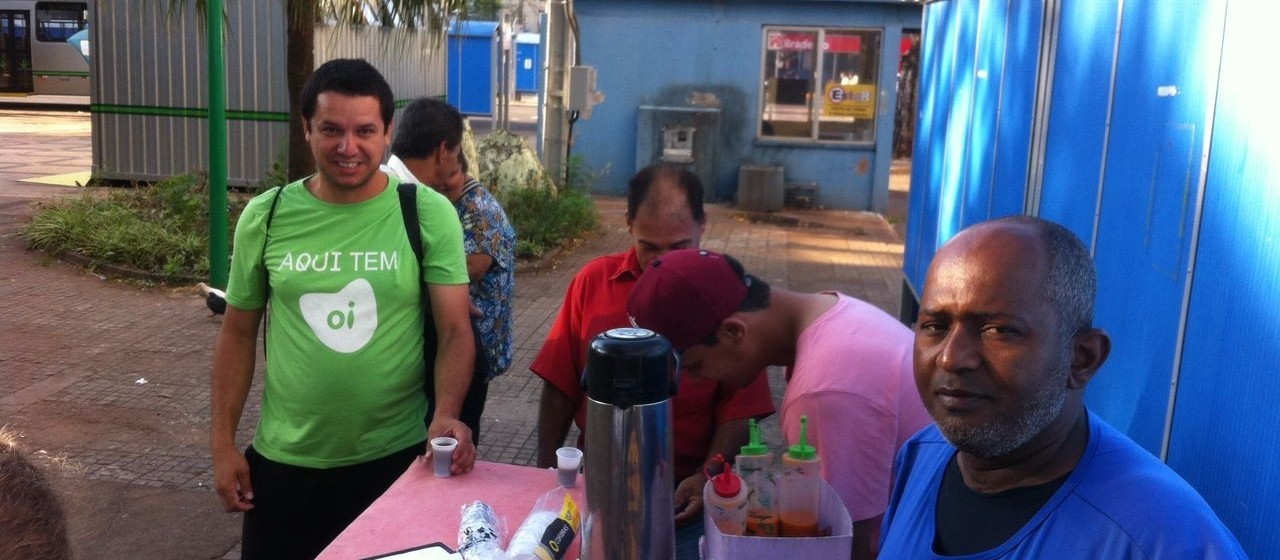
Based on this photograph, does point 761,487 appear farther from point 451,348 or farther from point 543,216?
point 543,216

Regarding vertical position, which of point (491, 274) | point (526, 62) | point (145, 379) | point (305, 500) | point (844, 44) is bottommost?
point (145, 379)

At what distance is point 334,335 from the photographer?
2.85 meters

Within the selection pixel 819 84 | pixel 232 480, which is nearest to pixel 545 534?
pixel 232 480

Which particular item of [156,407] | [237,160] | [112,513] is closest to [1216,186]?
[112,513]

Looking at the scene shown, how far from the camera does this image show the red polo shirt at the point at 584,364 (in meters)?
2.91

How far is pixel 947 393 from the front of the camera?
5.35 feet

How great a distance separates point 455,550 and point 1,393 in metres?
5.00

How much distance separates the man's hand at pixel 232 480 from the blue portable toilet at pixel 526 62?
39482 millimetres

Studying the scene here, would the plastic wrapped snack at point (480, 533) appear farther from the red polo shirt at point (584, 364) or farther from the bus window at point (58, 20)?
the bus window at point (58, 20)

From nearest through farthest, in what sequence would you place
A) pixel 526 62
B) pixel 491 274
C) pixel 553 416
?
pixel 553 416 → pixel 491 274 → pixel 526 62

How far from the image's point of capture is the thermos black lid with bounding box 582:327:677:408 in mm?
1862

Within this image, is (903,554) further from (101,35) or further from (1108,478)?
(101,35)

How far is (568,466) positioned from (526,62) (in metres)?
41.9

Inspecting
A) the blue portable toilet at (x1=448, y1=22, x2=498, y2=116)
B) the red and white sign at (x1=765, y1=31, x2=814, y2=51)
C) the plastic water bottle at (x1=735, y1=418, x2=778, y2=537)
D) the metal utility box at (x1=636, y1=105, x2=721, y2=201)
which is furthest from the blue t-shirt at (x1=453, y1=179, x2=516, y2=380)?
the blue portable toilet at (x1=448, y1=22, x2=498, y2=116)
